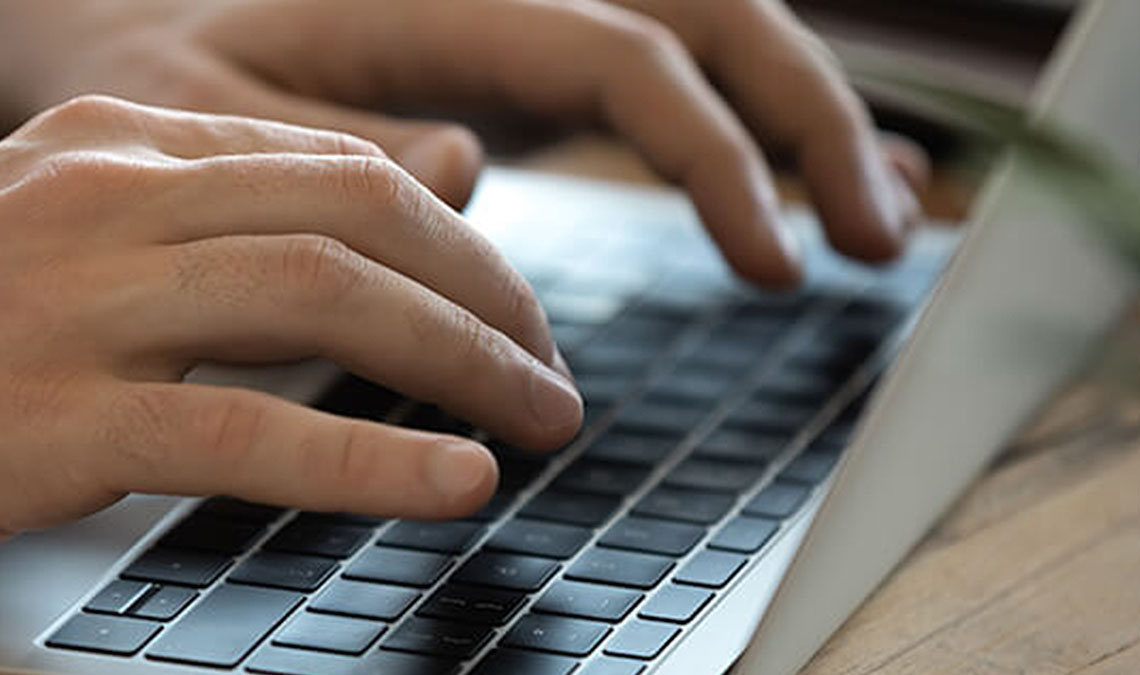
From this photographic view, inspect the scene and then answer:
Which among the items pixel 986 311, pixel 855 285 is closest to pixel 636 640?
pixel 986 311

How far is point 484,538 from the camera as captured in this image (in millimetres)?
470

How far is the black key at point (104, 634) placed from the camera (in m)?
0.41

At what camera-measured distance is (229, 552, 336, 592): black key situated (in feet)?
1.44

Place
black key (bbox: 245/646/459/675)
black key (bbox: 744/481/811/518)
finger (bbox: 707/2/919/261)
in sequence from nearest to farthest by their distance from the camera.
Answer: black key (bbox: 245/646/459/675) < black key (bbox: 744/481/811/518) < finger (bbox: 707/2/919/261)

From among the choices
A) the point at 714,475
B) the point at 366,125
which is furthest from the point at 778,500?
the point at 366,125

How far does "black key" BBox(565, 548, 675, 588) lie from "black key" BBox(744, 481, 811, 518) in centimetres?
5

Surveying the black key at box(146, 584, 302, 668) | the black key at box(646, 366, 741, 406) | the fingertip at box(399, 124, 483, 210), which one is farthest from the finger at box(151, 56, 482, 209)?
the black key at box(146, 584, 302, 668)

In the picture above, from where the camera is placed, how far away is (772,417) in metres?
0.57

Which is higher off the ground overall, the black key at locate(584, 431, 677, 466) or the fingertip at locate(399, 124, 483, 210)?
the fingertip at locate(399, 124, 483, 210)

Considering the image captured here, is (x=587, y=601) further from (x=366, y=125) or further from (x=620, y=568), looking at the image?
(x=366, y=125)

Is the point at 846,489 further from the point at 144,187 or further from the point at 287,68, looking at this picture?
the point at 287,68

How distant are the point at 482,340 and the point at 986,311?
172mm

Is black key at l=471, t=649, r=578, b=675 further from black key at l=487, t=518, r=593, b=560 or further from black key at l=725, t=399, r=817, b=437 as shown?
black key at l=725, t=399, r=817, b=437

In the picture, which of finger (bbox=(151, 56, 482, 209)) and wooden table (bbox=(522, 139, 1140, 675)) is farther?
finger (bbox=(151, 56, 482, 209))
